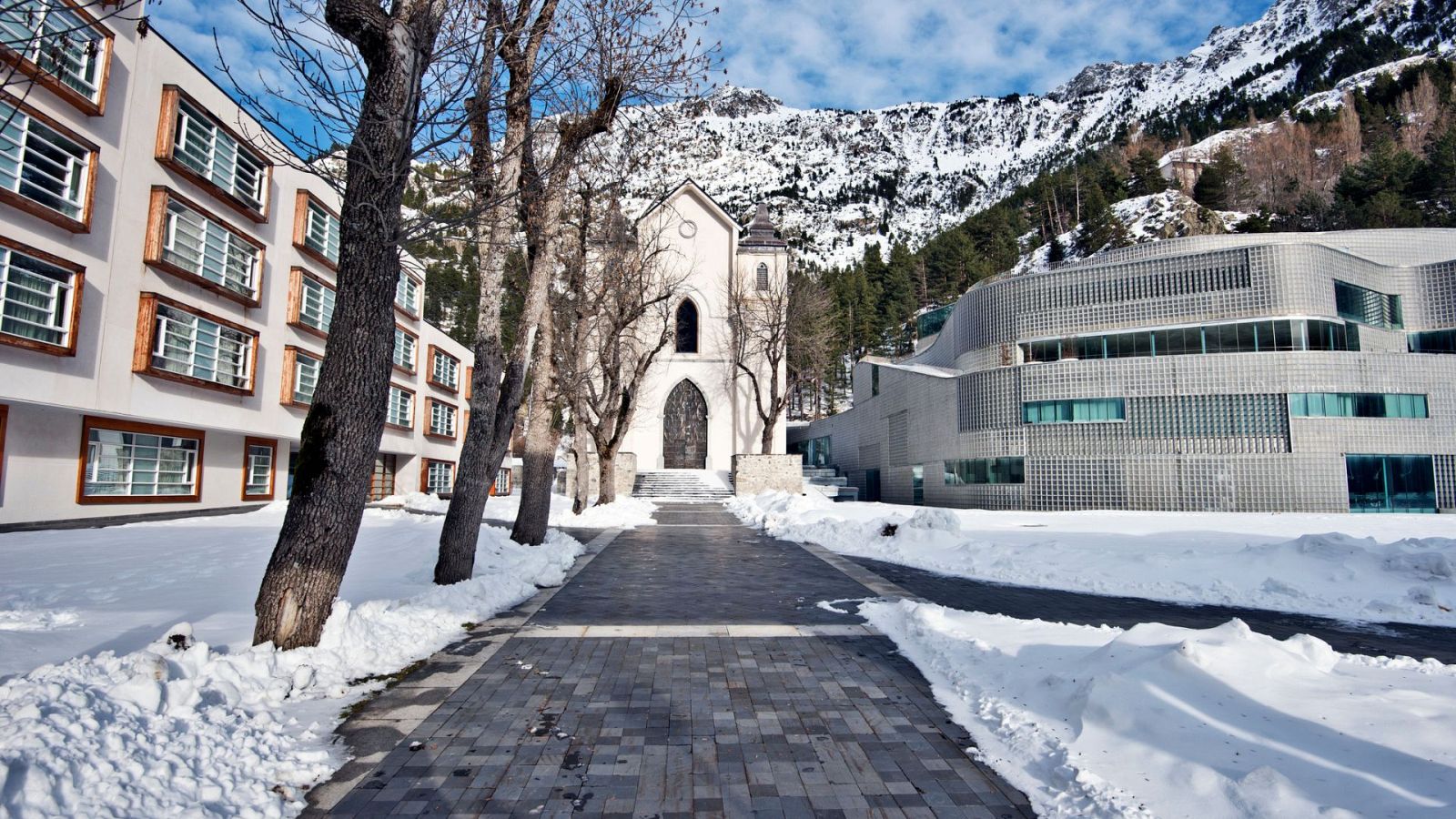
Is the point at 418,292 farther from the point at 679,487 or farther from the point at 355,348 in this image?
the point at 355,348

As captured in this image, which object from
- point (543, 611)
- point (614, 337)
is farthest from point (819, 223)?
point (543, 611)

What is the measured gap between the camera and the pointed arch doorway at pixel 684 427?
39.1m

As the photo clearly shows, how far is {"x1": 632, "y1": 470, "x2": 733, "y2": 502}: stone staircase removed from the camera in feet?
106

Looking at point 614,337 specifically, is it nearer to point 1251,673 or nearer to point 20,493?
point 20,493

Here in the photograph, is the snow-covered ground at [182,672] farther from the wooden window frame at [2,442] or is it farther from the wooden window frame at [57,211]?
the wooden window frame at [57,211]

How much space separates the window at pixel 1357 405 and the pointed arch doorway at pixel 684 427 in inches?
1008

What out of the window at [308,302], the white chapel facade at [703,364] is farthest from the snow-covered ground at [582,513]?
the white chapel facade at [703,364]

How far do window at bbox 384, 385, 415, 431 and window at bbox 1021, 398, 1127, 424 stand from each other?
84.5 ft

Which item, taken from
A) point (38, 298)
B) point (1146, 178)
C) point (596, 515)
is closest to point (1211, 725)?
point (596, 515)

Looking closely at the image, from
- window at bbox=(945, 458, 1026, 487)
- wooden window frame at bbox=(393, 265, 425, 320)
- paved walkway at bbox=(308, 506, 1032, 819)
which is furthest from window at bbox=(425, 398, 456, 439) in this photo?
paved walkway at bbox=(308, 506, 1032, 819)

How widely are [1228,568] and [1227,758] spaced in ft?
27.4

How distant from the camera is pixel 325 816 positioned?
3.18m

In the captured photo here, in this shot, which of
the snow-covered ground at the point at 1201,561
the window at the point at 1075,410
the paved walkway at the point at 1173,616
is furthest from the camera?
the window at the point at 1075,410

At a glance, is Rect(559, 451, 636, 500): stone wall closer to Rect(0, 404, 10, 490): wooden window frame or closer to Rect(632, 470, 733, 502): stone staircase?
Rect(632, 470, 733, 502): stone staircase
